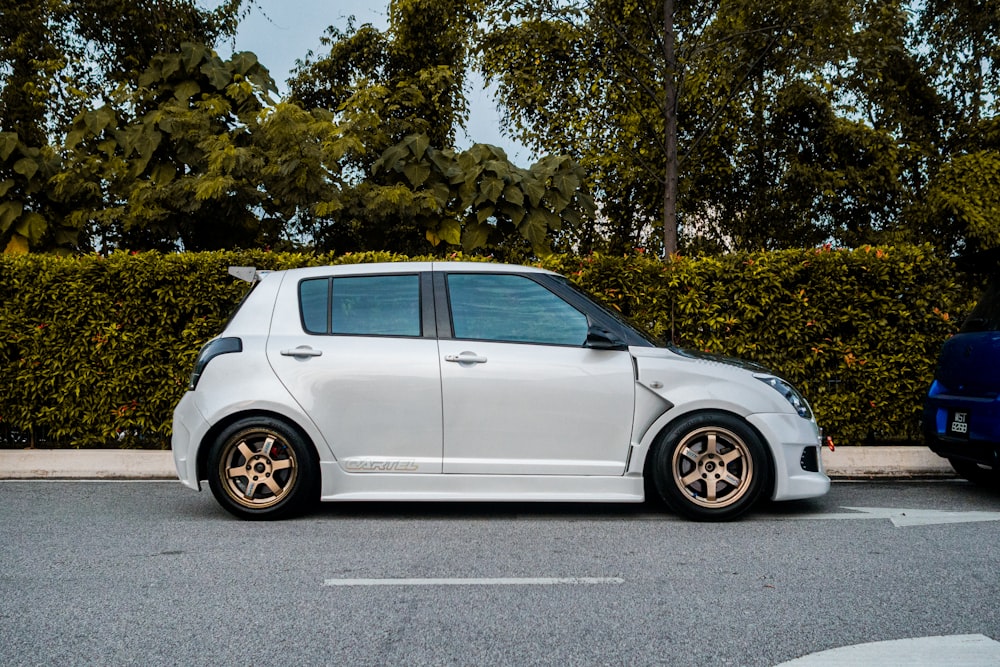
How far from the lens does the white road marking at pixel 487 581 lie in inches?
189

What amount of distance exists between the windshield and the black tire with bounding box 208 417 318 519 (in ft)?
16.2

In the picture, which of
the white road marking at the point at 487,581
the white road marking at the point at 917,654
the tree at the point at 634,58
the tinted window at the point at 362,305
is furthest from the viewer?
the tree at the point at 634,58

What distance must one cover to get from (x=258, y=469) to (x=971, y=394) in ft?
16.8

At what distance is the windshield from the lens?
7105 mm

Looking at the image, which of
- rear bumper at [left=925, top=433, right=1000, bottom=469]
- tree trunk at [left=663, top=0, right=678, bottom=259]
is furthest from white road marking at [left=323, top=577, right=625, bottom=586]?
tree trunk at [left=663, top=0, right=678, bottom=259]

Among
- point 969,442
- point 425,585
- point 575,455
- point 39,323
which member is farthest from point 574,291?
point 39,323

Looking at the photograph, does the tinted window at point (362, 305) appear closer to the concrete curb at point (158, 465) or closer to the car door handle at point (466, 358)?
the car door handle at point (466, 358)

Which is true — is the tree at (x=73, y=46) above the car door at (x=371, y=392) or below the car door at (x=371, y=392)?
above

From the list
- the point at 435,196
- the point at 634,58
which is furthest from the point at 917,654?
the point at 634,58

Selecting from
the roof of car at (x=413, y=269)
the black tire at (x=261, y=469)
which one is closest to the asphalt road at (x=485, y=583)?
the black tire at (x=261, y=469)

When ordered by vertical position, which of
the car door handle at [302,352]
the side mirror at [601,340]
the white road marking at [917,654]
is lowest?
the white road marking at [917,654]

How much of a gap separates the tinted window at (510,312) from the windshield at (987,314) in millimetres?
3080

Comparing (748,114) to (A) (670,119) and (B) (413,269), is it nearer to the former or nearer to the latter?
(A) (670,119)

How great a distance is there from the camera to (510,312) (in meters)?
6.57
